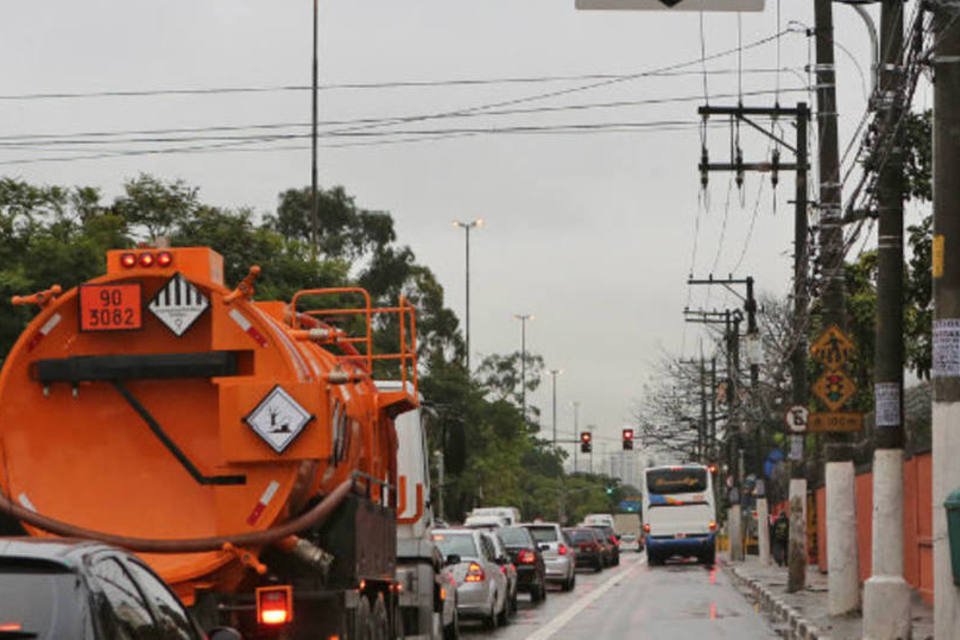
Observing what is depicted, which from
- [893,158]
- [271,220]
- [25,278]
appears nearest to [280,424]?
[893,158]

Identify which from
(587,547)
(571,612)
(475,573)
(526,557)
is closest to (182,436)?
(475,573)

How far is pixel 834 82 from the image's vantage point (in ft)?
99.8

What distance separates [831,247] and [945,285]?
1120cm

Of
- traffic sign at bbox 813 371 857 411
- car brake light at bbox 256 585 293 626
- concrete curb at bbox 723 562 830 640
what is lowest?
concrete curb at bbox 723 562 830 640

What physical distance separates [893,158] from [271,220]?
56374 millimetres

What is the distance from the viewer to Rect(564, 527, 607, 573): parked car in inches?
2435

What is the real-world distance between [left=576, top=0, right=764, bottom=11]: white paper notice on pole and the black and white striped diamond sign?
3.35 metres

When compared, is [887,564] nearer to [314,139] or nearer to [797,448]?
[797,448]

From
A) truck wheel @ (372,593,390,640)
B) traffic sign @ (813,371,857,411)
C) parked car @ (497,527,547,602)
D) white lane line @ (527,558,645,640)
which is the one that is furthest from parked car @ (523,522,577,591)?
truck wheel @ (372,593,390,640)

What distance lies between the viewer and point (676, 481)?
231 feet

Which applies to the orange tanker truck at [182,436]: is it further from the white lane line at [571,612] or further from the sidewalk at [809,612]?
the white lane line at [571,612]

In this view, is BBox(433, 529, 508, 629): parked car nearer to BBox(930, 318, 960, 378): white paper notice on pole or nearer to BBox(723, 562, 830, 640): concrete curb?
BBox(723, 562, 830, 640): concrete curb

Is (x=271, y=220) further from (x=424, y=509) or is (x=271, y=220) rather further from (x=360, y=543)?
(x=360, y=543)

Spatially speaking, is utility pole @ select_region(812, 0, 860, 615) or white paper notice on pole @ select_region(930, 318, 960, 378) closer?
white paper notice on pole @ select_region(930, 318, 960, 378)
